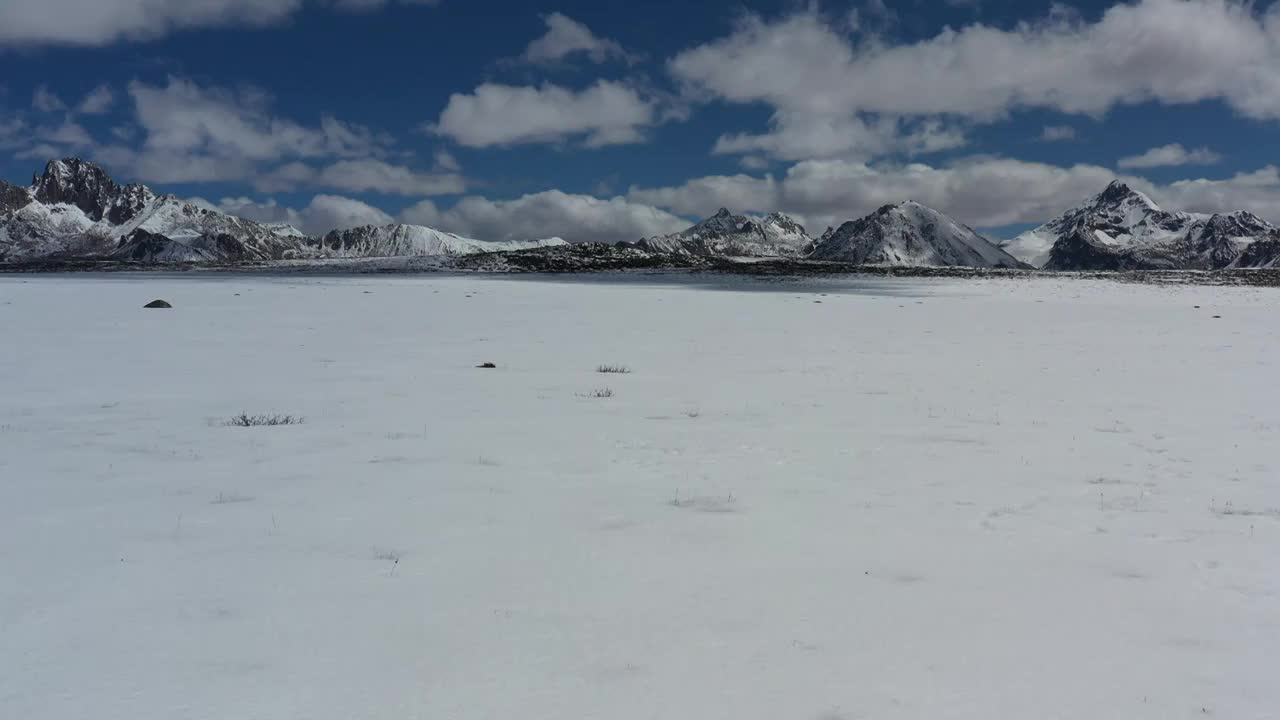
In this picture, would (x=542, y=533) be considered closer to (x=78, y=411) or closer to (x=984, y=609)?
(x=984, y=609)

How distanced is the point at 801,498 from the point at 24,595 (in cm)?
663

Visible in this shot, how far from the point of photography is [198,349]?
21.0 meters

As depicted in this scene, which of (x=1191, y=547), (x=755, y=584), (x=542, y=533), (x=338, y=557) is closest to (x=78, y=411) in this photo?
(x=338, y=557)

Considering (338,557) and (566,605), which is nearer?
(566,605)

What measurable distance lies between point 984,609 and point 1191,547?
2.78m

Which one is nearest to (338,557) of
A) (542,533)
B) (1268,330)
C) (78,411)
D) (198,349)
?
(542,533)

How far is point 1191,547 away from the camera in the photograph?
272 inches

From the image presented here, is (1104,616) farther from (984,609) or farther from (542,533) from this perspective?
(542,533)

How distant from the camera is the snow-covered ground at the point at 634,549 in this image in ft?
14.8

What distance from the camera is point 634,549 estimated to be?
6.70 metres

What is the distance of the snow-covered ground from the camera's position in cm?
452

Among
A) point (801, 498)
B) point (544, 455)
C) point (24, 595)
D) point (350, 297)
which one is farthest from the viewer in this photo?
point (350, 297)

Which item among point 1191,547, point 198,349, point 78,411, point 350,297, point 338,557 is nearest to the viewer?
point 338,557

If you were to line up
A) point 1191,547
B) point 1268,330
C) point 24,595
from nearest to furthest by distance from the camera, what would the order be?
point 24,595
point 1191,547
point 1268,330
